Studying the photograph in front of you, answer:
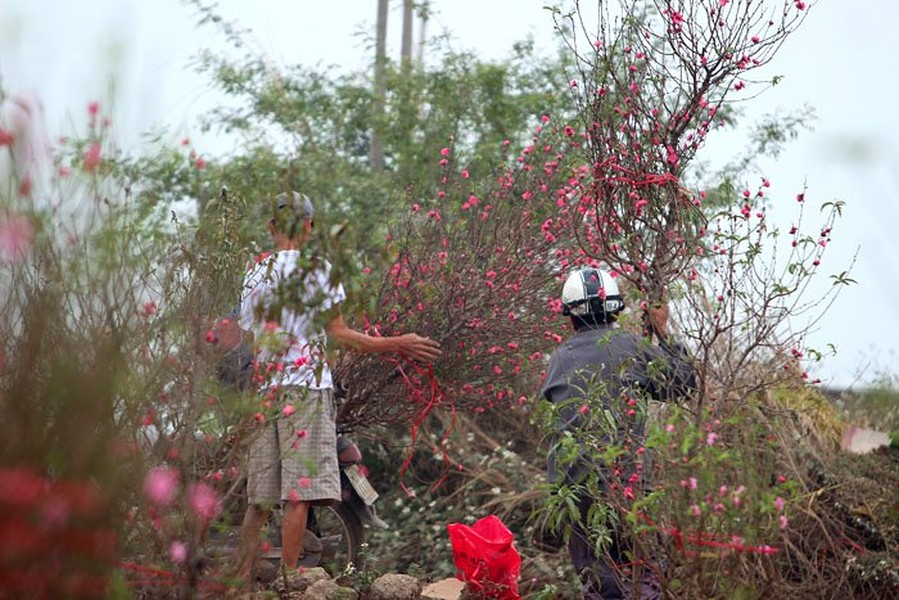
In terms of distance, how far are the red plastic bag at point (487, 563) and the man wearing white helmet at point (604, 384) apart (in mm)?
348

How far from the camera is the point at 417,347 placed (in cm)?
707

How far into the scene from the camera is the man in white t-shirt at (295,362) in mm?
4828

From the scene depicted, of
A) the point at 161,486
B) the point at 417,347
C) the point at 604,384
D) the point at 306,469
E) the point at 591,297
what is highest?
the point at 591,297

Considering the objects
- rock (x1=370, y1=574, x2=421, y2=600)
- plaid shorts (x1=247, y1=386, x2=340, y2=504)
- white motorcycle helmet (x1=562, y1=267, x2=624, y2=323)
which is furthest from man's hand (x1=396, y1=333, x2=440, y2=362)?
rock (x1=370, y1=574, x2=421, y2=600)

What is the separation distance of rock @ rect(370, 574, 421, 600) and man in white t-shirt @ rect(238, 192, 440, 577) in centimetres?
40

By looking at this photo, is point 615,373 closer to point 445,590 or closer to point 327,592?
point 327,592

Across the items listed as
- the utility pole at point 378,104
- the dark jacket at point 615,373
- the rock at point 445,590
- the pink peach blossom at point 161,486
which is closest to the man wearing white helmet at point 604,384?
the dark jacket at point 615,373

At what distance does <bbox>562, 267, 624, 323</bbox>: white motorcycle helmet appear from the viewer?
6609 millimetres

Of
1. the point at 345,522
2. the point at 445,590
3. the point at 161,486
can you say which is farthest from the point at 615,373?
the point at 345,522

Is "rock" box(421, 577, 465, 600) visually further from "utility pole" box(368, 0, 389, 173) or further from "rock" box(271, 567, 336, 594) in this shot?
"utility pole" box(368, 0, 389, 173)

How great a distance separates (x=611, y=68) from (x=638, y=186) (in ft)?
1.52

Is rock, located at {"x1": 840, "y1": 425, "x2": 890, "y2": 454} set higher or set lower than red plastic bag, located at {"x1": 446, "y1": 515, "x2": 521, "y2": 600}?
higher

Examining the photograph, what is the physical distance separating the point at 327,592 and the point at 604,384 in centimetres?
184

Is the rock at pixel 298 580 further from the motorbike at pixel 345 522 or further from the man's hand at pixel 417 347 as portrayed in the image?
the man's hand at pixel 417 347
